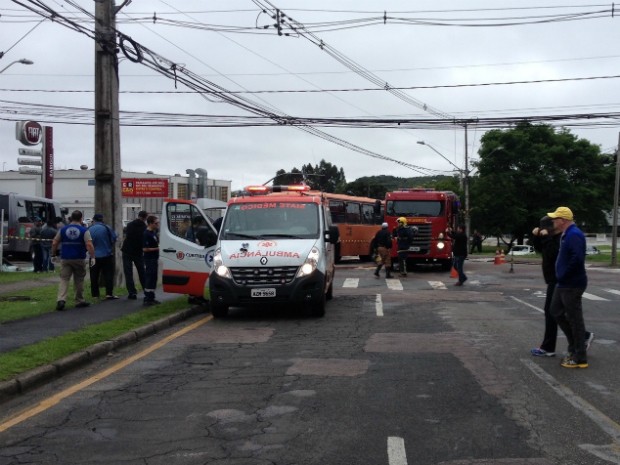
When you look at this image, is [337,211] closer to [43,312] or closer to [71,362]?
[43,312]

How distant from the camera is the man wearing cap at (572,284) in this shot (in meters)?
8.66

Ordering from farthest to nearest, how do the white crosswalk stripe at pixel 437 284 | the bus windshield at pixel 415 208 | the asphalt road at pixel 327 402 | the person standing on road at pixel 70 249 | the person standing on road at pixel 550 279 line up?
1. the bus windshield at pixel 415 208
2. the white crosswalk stripe at pixel 437 284
3. the person standing on road at pixel 70 249
4. the person standing on road at pixel 550 279
5. the asphalt road at pixel 327 402

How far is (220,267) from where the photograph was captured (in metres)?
12.9

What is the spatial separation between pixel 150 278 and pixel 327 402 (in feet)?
26.2

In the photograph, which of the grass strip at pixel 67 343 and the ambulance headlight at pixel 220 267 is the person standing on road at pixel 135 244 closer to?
the grass strip at pixel 67 343

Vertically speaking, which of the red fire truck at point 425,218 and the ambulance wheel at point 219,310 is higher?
the red fire truck at point 425,218

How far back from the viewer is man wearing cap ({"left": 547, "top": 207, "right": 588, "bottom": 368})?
28.4 ft

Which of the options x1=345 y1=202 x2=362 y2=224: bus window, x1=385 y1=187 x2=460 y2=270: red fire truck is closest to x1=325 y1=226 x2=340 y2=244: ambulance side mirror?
x1=385 y1=187 x2=460 y2=270: red fire truck

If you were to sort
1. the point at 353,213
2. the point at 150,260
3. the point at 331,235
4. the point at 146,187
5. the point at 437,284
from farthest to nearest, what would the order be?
the point at 146,187 < the point at 353,213 < the point at 437,284 < the point at 150,260 < the point at 331,235

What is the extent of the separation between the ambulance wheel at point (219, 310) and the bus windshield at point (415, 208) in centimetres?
1557

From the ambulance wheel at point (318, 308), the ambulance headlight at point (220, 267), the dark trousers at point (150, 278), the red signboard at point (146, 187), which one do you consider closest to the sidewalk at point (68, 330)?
the dark trousers at point (150, 278)

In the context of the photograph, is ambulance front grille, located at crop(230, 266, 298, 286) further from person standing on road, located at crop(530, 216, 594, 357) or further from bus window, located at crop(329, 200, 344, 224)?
bus window, located at crop(329, 200, 344, 224)

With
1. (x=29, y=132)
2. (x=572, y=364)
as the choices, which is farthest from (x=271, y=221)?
(x=29, y=132)

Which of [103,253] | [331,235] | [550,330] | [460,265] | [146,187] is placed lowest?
[550,330]
